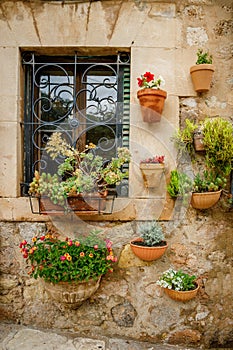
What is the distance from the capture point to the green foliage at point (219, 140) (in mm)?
2416

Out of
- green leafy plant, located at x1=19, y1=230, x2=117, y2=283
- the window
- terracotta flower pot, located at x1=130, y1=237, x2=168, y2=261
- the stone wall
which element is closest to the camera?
green leafy plant, located at x1=19, y1=230, x2=117, y2=283

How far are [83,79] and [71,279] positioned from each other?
5.83ft

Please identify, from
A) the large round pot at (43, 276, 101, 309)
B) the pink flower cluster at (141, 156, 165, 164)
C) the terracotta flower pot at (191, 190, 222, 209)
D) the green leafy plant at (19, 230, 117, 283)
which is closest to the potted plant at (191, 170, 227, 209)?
the terracotta flower pot at (191, 190, 222, 209)

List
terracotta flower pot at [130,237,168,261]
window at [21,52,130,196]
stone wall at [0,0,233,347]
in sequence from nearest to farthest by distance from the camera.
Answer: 1. terracotta flower pot at [130,237,168,261]
2. stone wall at [0,0,233,347]
3. window at [21,52,130,196]

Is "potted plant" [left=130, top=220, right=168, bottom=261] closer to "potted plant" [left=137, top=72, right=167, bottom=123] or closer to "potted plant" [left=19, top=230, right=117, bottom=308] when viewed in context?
"potted plant" [left=19, top=230, right=117, bottom=308]

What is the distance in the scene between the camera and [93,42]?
8.75 ft

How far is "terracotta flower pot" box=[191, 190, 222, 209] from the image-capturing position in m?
2.52

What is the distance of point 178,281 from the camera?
2.57 meters

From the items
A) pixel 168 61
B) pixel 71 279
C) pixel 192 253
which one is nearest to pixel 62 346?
pixel 71 279

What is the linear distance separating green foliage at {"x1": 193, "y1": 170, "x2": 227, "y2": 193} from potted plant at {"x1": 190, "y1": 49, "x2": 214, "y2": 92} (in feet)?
2.40

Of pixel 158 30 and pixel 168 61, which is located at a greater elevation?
pixel 158 30

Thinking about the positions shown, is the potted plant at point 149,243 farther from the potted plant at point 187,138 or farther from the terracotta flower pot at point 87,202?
the potted plant at point 187,138

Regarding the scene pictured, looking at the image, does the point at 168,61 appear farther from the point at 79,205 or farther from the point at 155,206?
the point at 79,205

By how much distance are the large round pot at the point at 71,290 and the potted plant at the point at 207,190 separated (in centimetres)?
109
